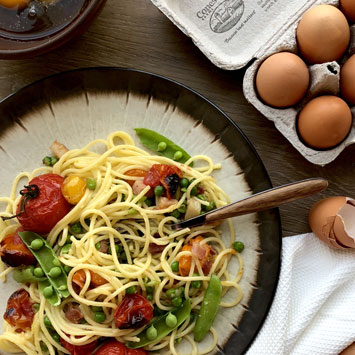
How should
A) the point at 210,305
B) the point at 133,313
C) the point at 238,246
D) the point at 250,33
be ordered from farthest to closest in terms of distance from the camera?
the point at 250,33 < the point at 238,246 < the point at 210,305 < the point at 133,313

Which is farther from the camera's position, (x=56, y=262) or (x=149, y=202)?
(x=149, y=202)

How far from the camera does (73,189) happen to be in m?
3.03

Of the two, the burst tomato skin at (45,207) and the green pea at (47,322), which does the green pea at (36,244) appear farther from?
the green pea at (47,322)

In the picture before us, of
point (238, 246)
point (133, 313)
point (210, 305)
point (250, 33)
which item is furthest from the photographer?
point (250, 33)

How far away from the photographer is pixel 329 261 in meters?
3.22

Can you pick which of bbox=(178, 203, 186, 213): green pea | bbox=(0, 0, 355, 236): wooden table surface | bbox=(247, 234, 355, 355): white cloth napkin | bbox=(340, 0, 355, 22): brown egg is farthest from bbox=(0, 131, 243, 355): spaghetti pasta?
bbox=(340, 0, 355, 22): brown egg

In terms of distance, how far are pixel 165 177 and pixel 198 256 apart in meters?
0.51

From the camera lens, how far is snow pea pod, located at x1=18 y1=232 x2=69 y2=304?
2.94 m

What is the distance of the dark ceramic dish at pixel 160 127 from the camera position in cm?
311

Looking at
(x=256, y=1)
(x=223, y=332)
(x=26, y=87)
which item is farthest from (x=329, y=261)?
(x=26, y=87)

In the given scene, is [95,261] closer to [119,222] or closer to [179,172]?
[119,222]

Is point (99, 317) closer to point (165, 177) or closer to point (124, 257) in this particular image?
point (124, 257)

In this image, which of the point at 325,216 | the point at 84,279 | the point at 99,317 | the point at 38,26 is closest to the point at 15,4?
the point at 38,26

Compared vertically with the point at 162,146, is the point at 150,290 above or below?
below
